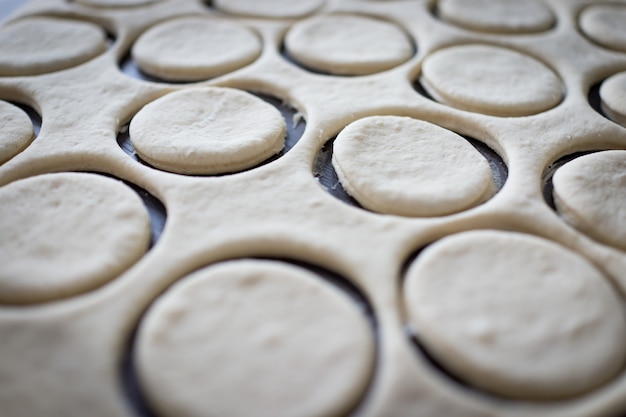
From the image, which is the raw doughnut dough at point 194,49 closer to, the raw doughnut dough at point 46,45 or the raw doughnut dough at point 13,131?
the raw doughnut dough at point 46,45

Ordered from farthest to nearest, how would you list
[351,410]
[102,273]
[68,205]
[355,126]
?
[355,126]
[68,205]
[102,273]
[351,410]

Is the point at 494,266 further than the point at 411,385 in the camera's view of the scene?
Yes

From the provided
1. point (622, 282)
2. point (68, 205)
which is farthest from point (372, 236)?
point (68, 205)

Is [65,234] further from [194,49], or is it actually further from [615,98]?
[615,98]

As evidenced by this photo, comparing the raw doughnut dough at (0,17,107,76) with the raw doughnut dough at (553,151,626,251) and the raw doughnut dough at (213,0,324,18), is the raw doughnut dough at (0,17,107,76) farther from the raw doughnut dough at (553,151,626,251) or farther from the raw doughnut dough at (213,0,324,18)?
the raw doughnut dough at (553,151,626,251)

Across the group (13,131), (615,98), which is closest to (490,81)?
(615,98)

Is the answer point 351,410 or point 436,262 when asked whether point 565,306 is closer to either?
point 436,262

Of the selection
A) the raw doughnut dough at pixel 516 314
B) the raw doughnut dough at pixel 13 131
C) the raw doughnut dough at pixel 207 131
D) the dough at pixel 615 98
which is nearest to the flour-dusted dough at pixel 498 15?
the dough at pixel 615 98
